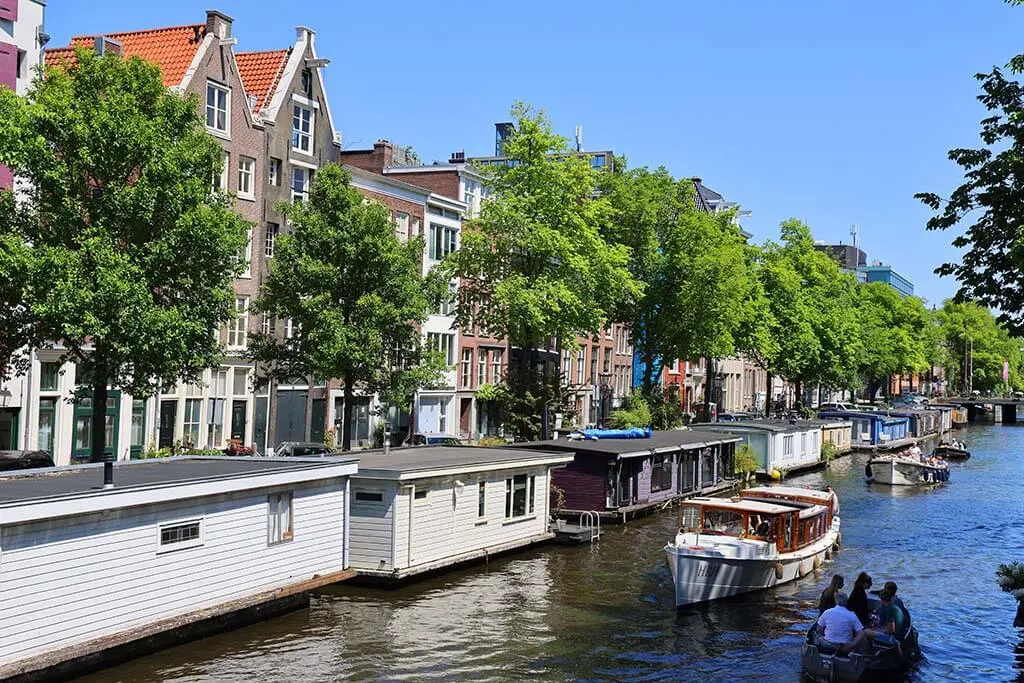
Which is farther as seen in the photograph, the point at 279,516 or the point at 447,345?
the point at 447,345

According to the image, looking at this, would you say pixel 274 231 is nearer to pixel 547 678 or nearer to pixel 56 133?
pixel 56 133

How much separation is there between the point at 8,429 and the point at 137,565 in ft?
69.0

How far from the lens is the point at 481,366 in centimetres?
7231

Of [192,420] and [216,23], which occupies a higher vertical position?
[216,23]

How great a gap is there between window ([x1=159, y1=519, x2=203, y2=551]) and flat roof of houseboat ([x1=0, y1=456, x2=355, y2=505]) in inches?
37.9

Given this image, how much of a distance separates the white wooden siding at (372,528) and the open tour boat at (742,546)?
7.67 m

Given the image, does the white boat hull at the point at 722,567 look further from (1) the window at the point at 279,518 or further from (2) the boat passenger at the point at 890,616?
(1) the window at the point at 279,518

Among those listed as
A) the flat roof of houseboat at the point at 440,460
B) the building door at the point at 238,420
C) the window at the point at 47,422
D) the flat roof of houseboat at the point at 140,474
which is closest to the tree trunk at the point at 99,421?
the flat roof of houseboat at the point at 140,474

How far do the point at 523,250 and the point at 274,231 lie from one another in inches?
462

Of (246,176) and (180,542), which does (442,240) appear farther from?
(180,542)

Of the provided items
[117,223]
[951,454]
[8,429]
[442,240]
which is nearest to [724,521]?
[117,223]

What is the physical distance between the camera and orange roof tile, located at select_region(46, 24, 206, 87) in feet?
164

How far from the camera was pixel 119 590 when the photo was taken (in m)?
22.7

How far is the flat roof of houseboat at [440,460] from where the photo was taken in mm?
30728
